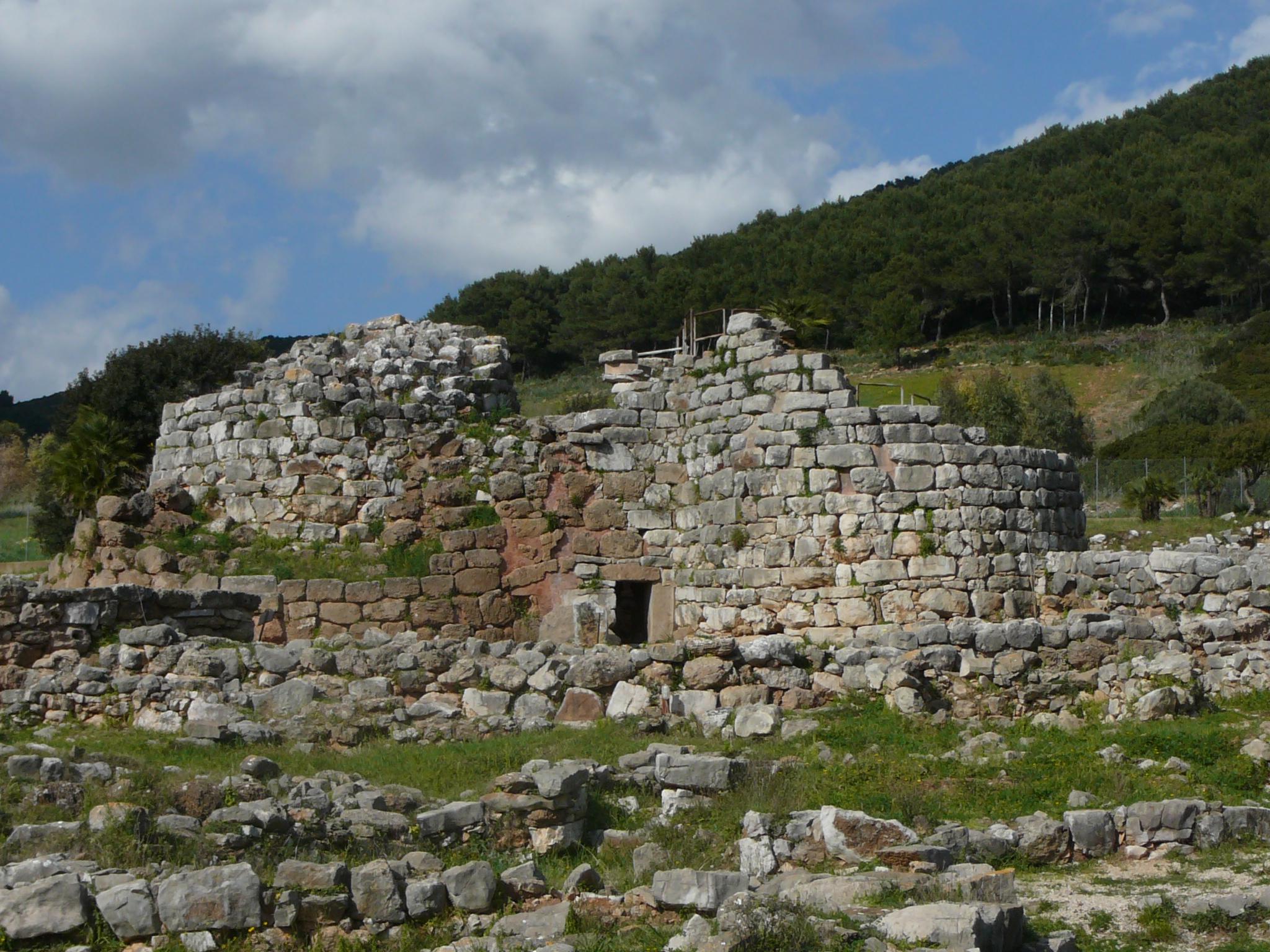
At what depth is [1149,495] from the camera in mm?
34000

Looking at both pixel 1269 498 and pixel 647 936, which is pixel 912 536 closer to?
pixel 647 936

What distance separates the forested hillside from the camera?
176 feet

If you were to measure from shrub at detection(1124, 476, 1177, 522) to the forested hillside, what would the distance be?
19.3 metres

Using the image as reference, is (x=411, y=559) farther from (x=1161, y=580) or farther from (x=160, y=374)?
(x=160, y=374)

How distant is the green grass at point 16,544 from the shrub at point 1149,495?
26.3 metres

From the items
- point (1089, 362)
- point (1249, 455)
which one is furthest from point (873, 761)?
point (1089, 362)

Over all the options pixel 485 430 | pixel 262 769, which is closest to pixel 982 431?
pixel 485 430

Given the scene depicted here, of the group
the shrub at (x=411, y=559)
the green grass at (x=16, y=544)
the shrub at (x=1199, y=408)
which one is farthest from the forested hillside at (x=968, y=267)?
the shrub at (x=411, y=559)

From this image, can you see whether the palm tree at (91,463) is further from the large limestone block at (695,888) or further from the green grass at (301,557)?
the large limestone block at (695,888)

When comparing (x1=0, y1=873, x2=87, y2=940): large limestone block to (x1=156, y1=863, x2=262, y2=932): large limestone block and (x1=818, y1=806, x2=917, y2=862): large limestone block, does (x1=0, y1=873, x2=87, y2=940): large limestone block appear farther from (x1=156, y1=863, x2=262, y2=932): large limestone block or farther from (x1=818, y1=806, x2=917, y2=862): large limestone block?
(x1=818, y1=806, x2=917, y2=862): large limestone block

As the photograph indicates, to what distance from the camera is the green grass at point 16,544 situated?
31.7 m

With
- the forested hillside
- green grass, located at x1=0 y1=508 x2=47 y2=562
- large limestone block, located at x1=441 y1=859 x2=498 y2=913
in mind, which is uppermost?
the forested hillside

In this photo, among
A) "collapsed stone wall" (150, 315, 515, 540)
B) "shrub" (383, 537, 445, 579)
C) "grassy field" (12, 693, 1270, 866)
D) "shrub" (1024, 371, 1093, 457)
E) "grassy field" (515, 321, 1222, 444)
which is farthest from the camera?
"grassy field" (515, 321, 1222, 444)

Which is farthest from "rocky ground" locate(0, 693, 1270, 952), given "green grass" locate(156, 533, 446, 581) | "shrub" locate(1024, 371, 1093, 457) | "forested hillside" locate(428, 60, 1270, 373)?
"forested hillside" locate(428, 60, 1270, 373)
